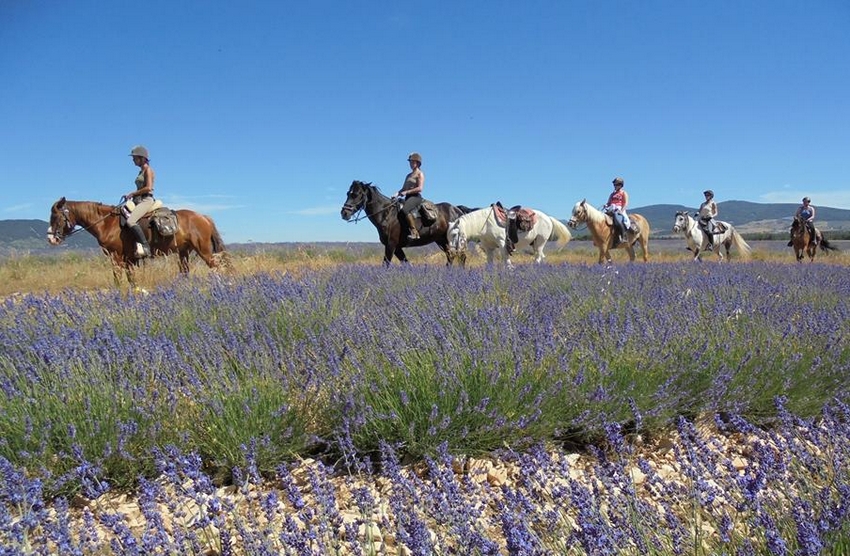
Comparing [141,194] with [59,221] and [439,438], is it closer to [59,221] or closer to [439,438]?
[59,221]

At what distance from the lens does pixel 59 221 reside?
25.4 ft

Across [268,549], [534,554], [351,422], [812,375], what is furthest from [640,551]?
[812,375]

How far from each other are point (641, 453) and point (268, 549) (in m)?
1.65

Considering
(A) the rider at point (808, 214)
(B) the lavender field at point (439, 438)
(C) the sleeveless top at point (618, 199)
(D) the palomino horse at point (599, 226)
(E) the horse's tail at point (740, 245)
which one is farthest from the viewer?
(E) the horse's tail at point (740, 245)

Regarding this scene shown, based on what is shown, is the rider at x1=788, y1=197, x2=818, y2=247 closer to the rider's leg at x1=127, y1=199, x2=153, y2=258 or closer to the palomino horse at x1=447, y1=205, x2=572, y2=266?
the palomino horse at x1=447, y1=205, x2=572, y2=266

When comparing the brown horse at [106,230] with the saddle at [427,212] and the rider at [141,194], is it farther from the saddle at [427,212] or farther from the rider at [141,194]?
the saddle at [427,212]

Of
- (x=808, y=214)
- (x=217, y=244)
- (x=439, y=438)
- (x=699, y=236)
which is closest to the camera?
(x=439, y=438)

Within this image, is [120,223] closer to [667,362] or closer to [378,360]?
[378,360]

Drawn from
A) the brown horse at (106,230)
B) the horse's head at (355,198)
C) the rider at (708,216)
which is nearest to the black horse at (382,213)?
the horse's head at (355,198)

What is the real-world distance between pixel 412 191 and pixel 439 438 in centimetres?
696

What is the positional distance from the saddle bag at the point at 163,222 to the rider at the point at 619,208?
28.5ft

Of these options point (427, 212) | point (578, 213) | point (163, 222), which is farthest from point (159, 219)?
point (578, 213)

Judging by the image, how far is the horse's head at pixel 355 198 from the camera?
8664 mm

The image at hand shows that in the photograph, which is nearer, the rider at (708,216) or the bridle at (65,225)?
the bridle at (65,225)
